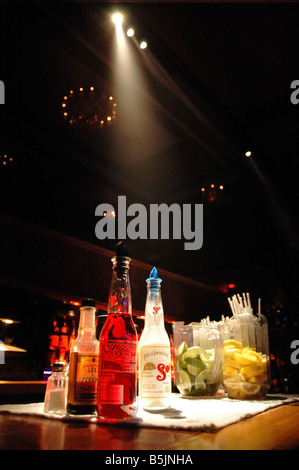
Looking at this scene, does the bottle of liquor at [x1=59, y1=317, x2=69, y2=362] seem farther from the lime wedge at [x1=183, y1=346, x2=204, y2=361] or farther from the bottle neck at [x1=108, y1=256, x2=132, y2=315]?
the bottle neck at [x1=108, y1=256, x2=132, y2=315]

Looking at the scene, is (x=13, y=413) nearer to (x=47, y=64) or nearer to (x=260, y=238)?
(x=47, y=64)

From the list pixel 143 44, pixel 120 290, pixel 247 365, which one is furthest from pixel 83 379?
pixel 143 44

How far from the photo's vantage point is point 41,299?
3562mm

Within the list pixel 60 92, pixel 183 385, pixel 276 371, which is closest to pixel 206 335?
pixel 183 385

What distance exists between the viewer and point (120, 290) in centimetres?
76

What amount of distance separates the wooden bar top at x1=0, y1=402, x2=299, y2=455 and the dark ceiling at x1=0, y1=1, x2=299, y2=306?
273 centimetres

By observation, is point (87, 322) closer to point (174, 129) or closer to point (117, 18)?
point (117, 18)

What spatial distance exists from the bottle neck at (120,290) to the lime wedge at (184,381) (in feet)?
1.48

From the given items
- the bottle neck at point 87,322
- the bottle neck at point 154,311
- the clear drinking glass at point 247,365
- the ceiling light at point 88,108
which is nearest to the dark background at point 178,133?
the ceiling light at point 88,108

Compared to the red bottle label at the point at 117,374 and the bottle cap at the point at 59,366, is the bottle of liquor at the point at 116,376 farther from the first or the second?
the bottle cap at the point at 59,366

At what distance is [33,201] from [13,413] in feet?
13.5

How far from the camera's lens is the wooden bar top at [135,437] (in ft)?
1.49

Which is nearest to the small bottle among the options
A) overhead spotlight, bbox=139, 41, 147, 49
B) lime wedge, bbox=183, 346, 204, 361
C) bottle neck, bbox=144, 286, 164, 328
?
bottle neck, bbox=144, 286, 164, 328

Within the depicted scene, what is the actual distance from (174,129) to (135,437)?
3.68m
